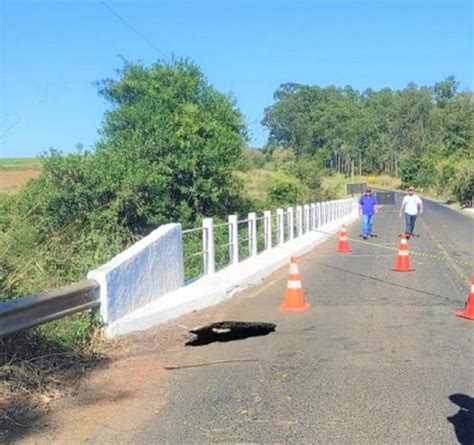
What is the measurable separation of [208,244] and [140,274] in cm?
368

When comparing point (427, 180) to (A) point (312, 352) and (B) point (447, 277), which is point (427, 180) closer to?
(B) point (447, 277)

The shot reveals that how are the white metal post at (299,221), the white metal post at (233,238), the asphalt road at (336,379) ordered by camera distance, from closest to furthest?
the asphalt road at (336,379) → the white metal post at (233,238) → the white metal post at (299,221)

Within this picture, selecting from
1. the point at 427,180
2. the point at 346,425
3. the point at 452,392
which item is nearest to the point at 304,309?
the point at 452,392

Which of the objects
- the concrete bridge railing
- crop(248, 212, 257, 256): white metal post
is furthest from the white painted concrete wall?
crop(248, 212, 257, 256): white metal post

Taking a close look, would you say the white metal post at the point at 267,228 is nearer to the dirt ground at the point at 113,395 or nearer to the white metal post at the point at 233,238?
the white metal post at the point at 233,238

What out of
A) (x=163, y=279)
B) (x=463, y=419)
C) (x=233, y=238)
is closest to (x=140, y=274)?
(x=163, y=279)

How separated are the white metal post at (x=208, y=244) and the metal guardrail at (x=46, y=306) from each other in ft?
15.9

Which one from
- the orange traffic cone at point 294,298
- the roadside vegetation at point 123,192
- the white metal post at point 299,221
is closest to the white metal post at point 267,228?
the roadside vegetation at point 123,192

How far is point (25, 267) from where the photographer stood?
8031 millimetres

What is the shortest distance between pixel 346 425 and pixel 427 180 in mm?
102671

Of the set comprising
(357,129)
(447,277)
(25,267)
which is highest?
(357,129)

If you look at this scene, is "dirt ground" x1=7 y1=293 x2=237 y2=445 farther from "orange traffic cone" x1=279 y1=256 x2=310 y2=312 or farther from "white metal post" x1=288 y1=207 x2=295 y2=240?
"white metal post" x1=288 y1=207 x2=295 y2=240

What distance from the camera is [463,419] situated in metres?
5.09

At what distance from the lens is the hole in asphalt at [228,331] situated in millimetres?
8095
